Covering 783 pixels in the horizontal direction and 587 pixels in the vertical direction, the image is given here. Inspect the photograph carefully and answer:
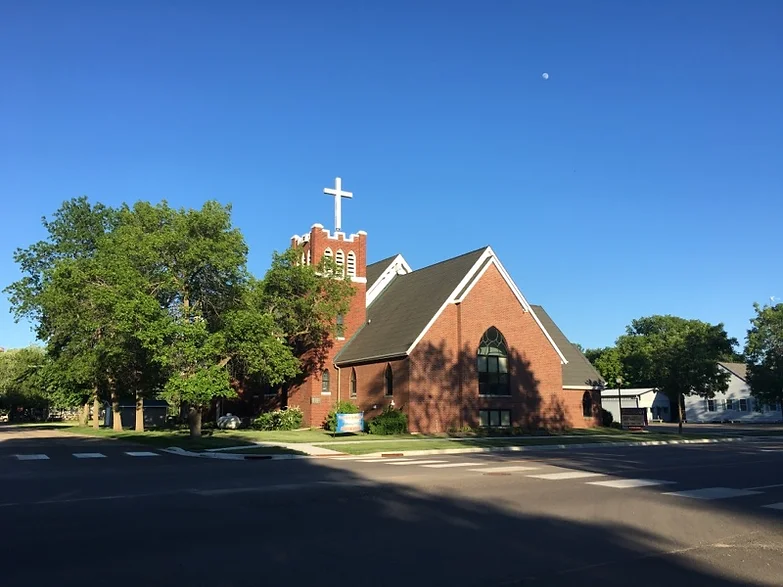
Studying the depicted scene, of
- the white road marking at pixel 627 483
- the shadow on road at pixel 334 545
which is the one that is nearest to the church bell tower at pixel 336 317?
the white road marking at pixel 627 483

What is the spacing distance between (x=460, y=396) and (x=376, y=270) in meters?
15.6

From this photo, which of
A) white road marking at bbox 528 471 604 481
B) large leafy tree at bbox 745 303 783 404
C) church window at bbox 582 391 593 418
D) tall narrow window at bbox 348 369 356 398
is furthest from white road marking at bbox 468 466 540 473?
large leafy tree at bbox 745 303 783 404

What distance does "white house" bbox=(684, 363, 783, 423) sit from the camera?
73875 mm

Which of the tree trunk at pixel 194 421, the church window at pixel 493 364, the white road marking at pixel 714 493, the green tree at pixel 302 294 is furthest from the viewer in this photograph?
the church window at pixel 493 364

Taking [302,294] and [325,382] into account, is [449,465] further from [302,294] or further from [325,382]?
[325,382]

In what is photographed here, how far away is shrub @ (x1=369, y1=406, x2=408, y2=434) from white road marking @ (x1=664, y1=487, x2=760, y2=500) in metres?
22.1

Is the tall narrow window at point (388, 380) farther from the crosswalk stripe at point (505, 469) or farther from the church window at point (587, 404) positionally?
the crosswalk stripe at point (505, 469)

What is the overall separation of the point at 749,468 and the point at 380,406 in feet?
73.0

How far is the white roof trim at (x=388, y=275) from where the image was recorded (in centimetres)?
4791

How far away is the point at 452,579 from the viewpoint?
700cm

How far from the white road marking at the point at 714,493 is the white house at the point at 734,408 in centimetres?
6568

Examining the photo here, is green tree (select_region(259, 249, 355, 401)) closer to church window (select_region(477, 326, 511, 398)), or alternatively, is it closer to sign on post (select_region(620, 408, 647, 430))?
church window (select_region(477, 326, 511, 398))

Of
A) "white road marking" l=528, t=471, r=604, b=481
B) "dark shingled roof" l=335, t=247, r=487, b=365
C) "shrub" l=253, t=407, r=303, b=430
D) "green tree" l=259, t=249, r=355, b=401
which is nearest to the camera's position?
"white road marking" l=528, t=471, r=604, b=481

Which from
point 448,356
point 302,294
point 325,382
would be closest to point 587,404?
point 448,356
